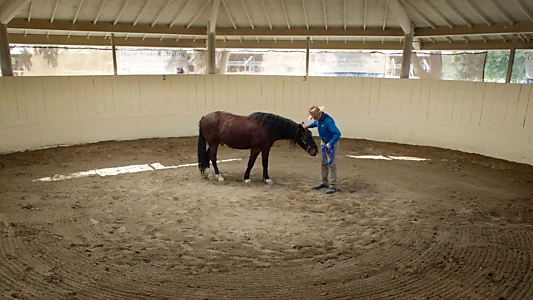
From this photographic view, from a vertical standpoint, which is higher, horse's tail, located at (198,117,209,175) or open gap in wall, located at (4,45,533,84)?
open gap in wall, located at (4,45,533,84)

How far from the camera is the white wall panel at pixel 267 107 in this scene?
29.7 ft

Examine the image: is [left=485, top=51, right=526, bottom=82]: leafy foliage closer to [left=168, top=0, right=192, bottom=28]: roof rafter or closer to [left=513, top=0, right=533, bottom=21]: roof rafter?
[left=513, top=0, right=533, bottom=21]: roof rafter

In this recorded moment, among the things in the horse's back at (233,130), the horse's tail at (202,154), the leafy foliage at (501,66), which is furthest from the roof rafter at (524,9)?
the horse's tail at (202,154)

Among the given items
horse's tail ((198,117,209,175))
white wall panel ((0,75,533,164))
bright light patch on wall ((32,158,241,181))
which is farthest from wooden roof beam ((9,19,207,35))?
horse's tail ((198,117,209,175))

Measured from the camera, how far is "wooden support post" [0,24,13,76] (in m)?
8.57

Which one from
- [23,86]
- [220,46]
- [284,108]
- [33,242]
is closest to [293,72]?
[284,108]

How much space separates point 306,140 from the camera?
22.9ft

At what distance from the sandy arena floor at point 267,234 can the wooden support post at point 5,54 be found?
7.15 ft

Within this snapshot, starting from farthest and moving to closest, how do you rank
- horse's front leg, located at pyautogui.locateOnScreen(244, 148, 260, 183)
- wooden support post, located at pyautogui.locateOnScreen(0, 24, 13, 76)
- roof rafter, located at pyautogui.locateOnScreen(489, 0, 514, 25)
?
wooden support post, located at pyautogui.locateOnScreen(0, 24, 13, 76) → roof rafter, located at pyautogui.locateOnScreen(489, 0, 514, 25) → horse's front leg, located at pyautogui.locateOnScreen(244, 148, 260, 183)

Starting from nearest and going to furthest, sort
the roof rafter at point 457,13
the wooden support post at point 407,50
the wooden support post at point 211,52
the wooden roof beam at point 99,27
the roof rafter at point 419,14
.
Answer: the roof rafter at point 457,13
the wooden roof beam at point 99,27
the roof rafter at point 419,14
the wooden support post at point 407,50
the wooden support post at point 211,52

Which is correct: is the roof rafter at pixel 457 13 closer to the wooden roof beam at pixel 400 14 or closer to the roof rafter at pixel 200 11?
the wooden roof beam at pixel 400 14

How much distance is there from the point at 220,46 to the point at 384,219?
8726 mm

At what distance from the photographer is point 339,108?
1139cm

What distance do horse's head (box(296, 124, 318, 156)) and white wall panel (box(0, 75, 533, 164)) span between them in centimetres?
459
